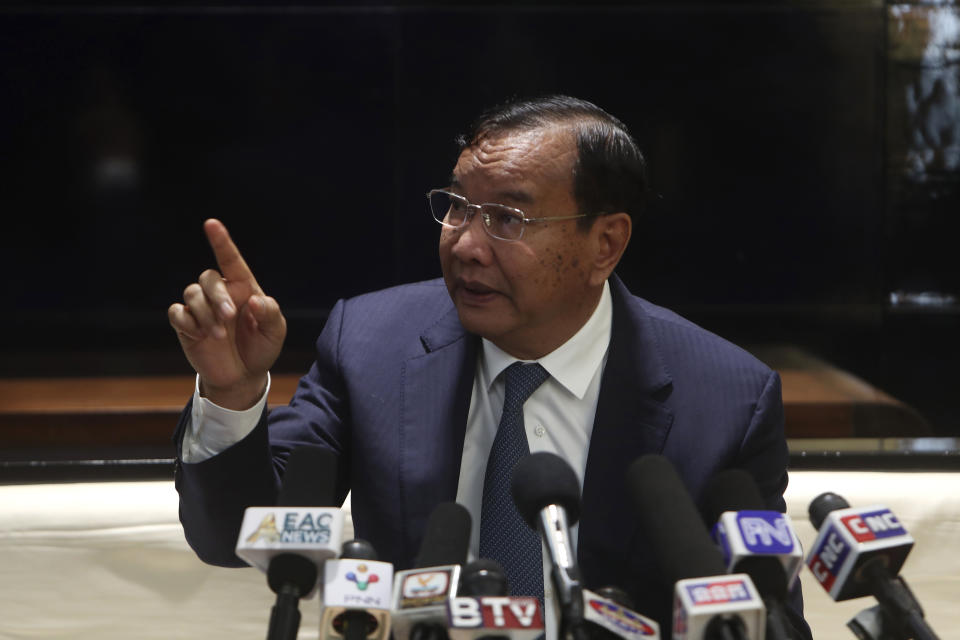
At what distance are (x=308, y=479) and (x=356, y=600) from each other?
19cm

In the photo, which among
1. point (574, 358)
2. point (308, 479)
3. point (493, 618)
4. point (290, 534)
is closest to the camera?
point (493, 618)

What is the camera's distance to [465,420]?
149 cm

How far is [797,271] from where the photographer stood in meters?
4.13

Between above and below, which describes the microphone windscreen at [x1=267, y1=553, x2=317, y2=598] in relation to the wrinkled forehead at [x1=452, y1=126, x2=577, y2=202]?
below

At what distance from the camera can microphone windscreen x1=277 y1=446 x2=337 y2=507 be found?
905mm

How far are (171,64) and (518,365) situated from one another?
284 centimetres

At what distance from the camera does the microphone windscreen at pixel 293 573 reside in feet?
2.62

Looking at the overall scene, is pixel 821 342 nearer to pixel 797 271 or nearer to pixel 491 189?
pixel 797 271

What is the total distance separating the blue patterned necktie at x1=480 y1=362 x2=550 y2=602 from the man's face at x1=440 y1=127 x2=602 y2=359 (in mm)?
123

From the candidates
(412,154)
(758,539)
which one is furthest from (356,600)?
(412,154)

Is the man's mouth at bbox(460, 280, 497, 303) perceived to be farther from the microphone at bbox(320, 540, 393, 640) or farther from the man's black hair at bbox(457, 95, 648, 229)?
the microphone at bbox(320, 540, 393, 640)

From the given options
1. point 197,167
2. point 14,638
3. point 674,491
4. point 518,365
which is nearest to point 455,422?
point 518,365

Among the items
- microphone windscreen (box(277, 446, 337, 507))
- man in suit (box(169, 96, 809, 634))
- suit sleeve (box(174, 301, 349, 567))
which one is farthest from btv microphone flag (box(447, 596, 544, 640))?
man in suit (box(169, 96, 809, 634))

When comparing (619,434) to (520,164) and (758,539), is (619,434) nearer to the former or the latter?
(520,164)
